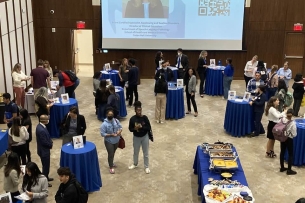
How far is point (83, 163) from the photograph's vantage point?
21.4ft

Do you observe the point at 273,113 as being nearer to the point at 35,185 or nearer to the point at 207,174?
the point at 207,174

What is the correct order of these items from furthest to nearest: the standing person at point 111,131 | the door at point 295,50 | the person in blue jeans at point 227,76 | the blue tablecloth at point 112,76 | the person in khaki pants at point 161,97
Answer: the door at point 295,50
the blue tablecloth at point 112,76
the person in blue jeans at point 227,76
the person in khaki pants at point 161,97
the standing person at point 111,131

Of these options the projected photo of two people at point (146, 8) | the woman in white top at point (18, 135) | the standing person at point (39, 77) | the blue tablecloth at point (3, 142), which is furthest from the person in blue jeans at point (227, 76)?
the woman in white top at point (18, 135)

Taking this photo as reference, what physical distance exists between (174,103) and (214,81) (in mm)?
2483

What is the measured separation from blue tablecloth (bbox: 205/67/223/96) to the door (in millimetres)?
3396

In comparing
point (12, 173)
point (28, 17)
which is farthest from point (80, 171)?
point (28, 17)

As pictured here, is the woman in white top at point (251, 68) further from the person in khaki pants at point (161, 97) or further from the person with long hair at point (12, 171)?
Answer: the person with long hair at point (12, 171)

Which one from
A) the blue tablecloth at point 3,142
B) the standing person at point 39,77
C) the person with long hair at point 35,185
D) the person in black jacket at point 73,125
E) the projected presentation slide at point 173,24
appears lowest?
the blue tablecloth at point 3,142

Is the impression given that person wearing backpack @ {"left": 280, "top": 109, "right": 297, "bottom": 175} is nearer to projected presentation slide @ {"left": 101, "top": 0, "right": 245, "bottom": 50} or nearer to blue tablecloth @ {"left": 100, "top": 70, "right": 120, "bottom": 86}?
blue tablecloth @ {"left": 100, "top": 70, "right": 120, "bottom": 86}

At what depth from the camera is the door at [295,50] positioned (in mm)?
14232

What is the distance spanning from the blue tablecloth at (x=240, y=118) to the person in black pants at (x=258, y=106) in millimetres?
100

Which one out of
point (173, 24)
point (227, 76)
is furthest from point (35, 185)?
point (173, 24)

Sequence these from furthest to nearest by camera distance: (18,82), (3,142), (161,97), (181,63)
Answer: (181,63) → (18,82) → (161,97) → (3,142)

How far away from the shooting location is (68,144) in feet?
22.3
